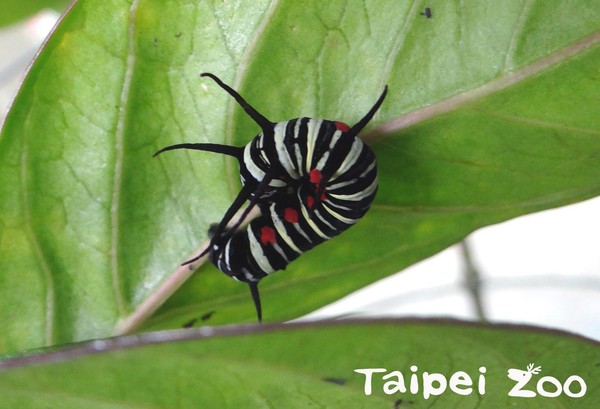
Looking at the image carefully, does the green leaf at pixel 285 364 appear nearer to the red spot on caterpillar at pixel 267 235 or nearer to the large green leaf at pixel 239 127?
the large green leaf at pixel 239 127

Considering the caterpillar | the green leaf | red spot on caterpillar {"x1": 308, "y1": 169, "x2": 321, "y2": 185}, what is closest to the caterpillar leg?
the caterpillar

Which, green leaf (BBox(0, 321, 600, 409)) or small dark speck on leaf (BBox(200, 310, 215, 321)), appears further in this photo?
small dark speck on leaf (BBox(200, 310, 215, 321))

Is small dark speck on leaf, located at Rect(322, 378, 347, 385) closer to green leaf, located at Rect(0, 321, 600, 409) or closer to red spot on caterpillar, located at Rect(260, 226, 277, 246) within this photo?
green leaf, located at Rect(0, 321, 600, 409)

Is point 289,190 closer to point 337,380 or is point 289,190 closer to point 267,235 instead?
point 267,235

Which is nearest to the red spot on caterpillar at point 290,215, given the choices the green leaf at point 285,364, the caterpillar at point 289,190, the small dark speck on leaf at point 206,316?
the caterpillar at point 289,190

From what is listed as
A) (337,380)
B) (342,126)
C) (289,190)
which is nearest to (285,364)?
(337,380)

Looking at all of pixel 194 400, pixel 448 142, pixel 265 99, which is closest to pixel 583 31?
pixel 448 142

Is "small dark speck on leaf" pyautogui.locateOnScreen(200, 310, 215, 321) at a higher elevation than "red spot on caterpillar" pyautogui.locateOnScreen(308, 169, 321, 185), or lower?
lower
